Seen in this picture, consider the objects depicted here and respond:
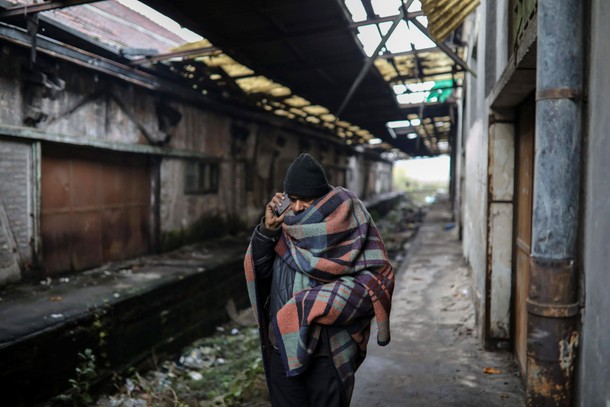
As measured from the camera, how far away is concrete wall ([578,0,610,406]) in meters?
1.62

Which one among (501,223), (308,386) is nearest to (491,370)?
(501,223)

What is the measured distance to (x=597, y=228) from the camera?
5.63 feet

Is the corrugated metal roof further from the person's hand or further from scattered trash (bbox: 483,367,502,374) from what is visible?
scattered trash (bbox: 483,367,502,374)

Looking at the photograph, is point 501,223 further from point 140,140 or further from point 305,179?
point 140,140

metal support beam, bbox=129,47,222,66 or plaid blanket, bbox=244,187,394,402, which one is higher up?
metal support beam, bbox=129,47,222,66

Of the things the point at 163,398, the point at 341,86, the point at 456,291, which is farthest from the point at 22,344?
the point at 341,86

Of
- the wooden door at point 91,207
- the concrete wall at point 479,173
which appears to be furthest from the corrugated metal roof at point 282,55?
the wooden door at point 91,207

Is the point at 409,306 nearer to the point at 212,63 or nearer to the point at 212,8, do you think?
the point at 212,8

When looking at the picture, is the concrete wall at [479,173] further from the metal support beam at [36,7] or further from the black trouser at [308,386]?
the metal support beam at [36,7]

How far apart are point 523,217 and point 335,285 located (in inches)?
89.2

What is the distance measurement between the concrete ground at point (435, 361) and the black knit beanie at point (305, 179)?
6.11 ft

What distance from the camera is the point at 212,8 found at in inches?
185

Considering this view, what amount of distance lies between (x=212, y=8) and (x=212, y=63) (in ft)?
9.77

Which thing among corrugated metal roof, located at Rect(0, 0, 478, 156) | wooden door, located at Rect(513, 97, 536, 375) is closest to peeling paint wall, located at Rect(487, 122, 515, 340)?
wooden door, located at Rect(513, 97, 536, 375)
